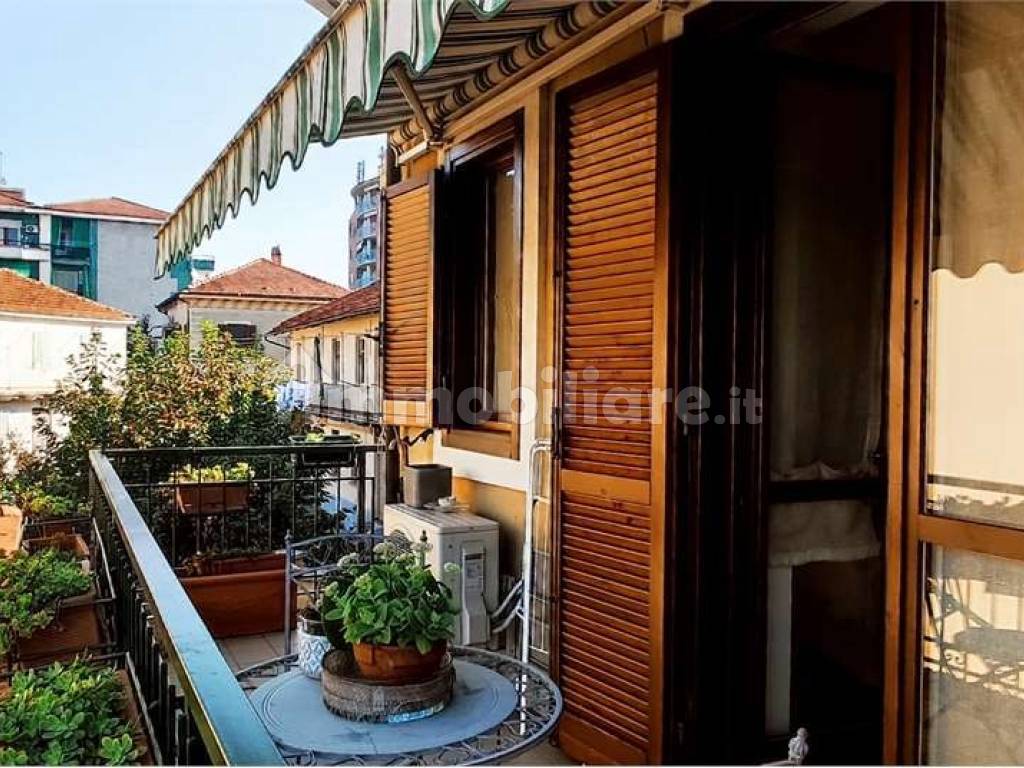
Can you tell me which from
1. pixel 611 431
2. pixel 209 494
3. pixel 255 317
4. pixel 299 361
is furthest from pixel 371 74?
pixel 255 317

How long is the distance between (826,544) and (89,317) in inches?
865

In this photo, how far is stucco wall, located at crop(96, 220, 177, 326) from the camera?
30078 millimetres

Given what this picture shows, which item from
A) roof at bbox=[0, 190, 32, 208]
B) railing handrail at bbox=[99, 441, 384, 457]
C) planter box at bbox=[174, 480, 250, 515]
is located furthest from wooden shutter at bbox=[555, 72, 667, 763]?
roof at bbox=[0, 190, 32, 208]

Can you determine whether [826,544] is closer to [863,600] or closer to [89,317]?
[863,600]

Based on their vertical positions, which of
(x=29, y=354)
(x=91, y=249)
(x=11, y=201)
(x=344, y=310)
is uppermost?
(x=11, y=201)

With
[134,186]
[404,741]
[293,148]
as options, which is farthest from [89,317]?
[404,741]

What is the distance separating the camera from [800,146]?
3.19 metres

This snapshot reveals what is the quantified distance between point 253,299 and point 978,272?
84.0ft

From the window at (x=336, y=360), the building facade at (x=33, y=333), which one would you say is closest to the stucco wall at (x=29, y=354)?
the building facade at (x=33, y=333)

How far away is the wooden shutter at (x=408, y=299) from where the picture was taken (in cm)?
466

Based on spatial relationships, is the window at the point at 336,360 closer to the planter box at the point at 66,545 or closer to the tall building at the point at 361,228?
the planter box at the point at 66,545

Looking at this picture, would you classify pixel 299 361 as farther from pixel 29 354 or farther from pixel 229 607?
pixel 229 607

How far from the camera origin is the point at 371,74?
2189mm

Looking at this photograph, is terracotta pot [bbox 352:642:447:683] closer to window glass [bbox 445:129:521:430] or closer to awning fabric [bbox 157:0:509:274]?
awning fabric [bbox 157:0:509:274]
